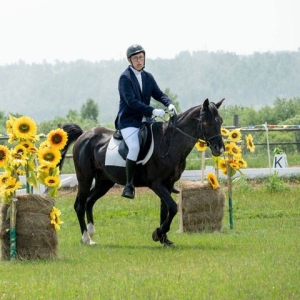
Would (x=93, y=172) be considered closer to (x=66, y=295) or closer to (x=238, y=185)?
(x=66, y=295)

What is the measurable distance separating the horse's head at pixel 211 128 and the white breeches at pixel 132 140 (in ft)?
2.94

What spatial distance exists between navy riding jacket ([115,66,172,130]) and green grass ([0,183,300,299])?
1726 mm

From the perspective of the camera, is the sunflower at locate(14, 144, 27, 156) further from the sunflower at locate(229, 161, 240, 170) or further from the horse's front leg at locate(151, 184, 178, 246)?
the sunflower at locate(229, 161, 240, 170)

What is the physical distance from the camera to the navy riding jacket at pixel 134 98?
1355cm

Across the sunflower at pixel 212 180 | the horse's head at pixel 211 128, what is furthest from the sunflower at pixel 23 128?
the sunflower at pixel 212 180

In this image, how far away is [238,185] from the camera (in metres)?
23.0

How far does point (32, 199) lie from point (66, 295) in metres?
2.64

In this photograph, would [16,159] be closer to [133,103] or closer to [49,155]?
[49,155]

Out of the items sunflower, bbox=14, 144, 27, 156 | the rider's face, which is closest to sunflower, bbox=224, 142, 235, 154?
the rider's face

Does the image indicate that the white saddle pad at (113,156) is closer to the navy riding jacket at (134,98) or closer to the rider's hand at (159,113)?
the navy riding jacket at (134,98)

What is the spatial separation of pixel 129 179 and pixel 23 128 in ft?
6.72

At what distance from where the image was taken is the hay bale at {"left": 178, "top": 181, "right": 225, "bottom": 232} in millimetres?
14922

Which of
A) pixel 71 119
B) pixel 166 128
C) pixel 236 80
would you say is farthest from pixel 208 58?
pixel 166 128

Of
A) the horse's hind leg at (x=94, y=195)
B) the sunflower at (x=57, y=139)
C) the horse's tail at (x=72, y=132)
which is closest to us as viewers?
the sunflower at (x=57, y=139)
